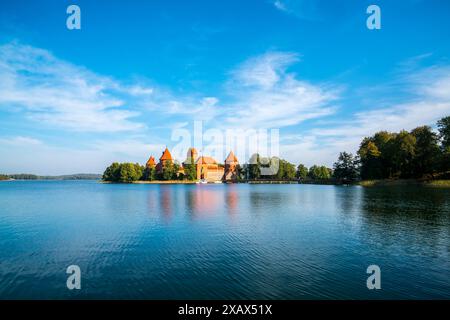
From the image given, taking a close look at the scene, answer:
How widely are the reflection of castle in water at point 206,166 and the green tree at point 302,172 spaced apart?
123 feet

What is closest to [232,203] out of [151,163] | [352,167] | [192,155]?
[352,167]

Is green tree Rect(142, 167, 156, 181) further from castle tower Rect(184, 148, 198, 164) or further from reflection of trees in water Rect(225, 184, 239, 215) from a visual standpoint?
reflection of trees in water Rect(225, 184, 239, 215)

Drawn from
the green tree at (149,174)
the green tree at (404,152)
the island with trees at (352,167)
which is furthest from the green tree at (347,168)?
the green tree at (149,174)

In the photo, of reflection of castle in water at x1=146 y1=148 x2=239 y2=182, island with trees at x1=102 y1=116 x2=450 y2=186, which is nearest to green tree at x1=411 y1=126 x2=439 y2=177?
island with trees at x1=102 y1=116 x2=450 y2=186

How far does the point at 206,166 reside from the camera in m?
178

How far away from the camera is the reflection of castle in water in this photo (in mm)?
164275

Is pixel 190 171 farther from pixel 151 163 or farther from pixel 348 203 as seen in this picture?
pixel 348 203

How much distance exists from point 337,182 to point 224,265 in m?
119

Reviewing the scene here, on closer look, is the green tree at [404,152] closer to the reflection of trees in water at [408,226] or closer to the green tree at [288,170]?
the reflection of trees in water at [408,226]

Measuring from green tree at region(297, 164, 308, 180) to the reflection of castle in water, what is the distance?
37363 mm

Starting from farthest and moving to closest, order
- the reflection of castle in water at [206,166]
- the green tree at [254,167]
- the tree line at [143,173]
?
1. the reflection of castle in water at [206,166]
2. the green tree at [254,167]
3. the tree line at [143,173]

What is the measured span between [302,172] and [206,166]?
58590 millimetres

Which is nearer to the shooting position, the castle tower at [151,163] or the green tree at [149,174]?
the green tree at [149,174]

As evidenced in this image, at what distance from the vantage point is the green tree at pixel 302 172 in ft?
551
